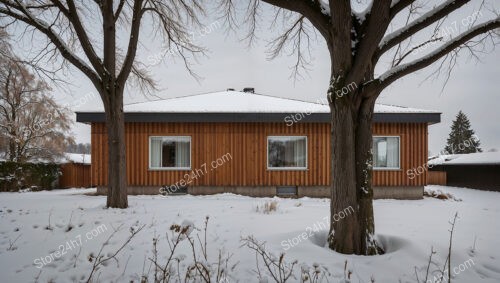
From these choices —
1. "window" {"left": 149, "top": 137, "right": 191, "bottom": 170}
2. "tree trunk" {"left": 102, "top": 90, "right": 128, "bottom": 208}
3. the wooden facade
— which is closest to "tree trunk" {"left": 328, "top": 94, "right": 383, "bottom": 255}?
"tree trunk" {"left": 102, "top": 90, "right": 128, "bottom": 208}

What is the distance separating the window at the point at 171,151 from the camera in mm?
11625

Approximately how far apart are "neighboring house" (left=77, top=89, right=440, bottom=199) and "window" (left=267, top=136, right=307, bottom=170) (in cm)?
4

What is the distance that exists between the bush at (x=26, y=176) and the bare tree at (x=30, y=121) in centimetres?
562

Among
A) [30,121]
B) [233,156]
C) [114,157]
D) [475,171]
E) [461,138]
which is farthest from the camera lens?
[461,138]

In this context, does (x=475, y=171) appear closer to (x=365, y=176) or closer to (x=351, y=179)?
(x=365, y=176)

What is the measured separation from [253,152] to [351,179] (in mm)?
7532

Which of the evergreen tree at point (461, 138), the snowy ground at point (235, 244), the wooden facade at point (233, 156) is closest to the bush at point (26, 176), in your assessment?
the wooden facade at point (233, 156)

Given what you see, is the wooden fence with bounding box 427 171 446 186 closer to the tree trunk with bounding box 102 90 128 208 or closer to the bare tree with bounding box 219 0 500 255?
the bare tree with bounding box 219 0 500 255

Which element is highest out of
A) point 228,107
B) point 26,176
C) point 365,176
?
point 228,107

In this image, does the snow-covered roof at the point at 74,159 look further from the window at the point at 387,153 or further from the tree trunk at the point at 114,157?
the window at the point at 387,153

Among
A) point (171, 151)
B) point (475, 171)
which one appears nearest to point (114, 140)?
point (171, 151)

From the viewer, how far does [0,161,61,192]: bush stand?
13305mm

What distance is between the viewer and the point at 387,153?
11852 millimetres

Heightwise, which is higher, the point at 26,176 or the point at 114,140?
the point at 114,140
